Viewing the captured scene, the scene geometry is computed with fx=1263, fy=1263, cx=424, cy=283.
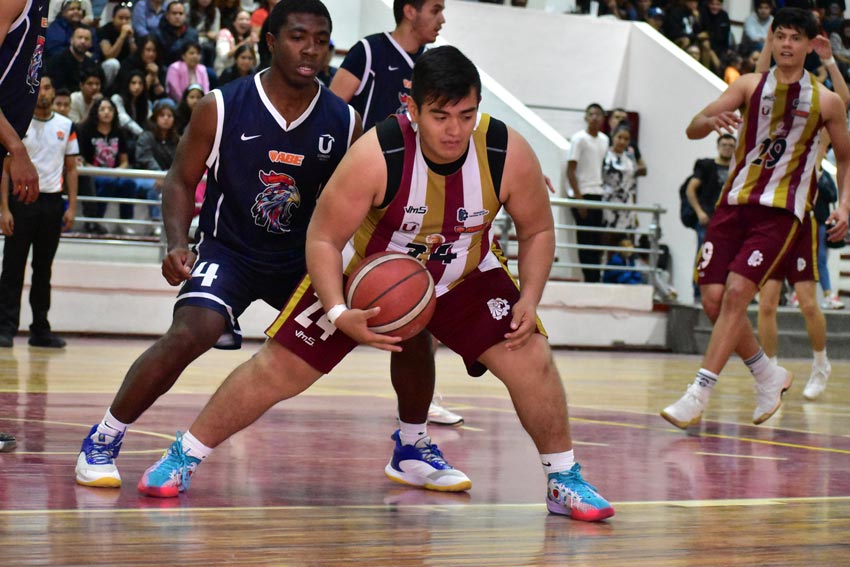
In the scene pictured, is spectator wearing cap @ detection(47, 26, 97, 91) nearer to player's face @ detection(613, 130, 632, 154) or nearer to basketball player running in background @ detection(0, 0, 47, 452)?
player's face @ detection(613, 130, 632, 154)

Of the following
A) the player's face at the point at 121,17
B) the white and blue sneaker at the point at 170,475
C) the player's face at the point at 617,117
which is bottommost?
the white and blue sneaker at the point at 170,475

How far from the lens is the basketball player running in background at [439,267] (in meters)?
3.92

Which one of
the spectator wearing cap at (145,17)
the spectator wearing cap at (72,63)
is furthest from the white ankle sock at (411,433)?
the spectator wearing cap at (145,17)

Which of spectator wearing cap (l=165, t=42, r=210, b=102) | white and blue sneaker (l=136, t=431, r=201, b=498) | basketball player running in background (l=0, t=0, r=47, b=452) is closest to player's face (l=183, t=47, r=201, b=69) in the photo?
spectator wearing cap (l=165, t=42, r=210, b=102)

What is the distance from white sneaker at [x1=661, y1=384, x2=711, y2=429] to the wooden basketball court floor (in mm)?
99

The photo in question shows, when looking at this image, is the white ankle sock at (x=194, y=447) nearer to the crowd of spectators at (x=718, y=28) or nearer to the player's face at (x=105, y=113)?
the player's face at (x=105, y=113)

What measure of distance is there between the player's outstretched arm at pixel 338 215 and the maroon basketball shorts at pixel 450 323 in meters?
0.18

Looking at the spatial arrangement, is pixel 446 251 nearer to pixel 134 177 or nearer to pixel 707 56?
pixel 134 177

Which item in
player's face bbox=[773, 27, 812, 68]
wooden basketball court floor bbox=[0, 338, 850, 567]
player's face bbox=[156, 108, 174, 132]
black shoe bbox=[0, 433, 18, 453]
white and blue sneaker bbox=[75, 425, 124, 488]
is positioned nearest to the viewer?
wooden basketball court floor bbox=[0, 338, 850, 567]

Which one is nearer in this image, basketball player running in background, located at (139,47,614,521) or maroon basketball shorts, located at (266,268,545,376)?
basketball player running in background, located at (139,47,614,521)

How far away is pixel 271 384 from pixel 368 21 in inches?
528

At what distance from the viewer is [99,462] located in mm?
4191

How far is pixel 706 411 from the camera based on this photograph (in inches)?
308

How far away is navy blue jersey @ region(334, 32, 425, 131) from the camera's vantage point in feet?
20.5
